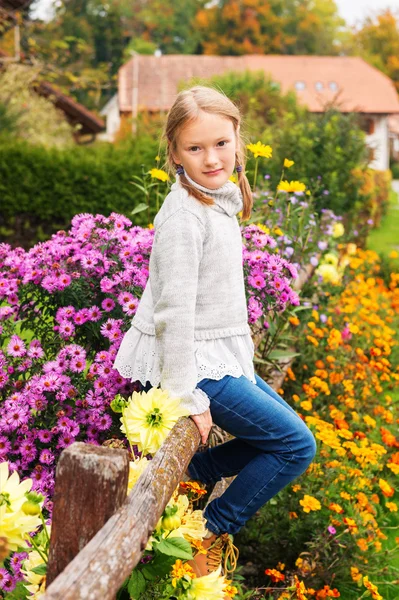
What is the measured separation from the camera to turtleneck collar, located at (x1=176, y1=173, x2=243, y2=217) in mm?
2365

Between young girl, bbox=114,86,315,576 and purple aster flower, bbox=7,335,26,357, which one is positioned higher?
young girl, bbox=114,86,315,576

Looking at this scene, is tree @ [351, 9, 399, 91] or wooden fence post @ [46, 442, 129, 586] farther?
tree @ [351, 9, 399, 91]

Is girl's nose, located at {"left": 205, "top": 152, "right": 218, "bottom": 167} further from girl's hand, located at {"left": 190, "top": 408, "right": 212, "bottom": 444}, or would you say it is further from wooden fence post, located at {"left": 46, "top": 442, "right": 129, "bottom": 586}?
wooden fence post, located at {"left": 46, "top": 442, "right": 129, "bottom": 586}

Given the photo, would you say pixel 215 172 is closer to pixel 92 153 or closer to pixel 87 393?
pixel 87 393

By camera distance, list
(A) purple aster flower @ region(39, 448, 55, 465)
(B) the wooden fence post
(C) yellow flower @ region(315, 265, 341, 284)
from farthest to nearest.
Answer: (C) yellow flower @ region(315, 265, 341, 284) < (A) purple aster flower @ region(39, 448, 55, 465) < (B) the wooden fence post

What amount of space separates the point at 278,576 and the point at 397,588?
71 cm

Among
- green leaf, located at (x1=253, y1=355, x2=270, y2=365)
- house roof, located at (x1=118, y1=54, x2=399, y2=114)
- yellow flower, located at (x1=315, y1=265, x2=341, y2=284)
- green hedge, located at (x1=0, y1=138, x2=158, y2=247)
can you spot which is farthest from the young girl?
house roof, located at (x1=118, y1=54, x2=399, y2=114)

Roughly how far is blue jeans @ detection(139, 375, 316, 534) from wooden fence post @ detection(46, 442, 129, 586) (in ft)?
2.73

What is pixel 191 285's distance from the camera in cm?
217

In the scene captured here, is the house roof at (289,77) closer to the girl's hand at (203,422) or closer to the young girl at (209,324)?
the young girl at (209,324)

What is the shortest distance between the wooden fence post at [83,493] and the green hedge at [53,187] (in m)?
8.14

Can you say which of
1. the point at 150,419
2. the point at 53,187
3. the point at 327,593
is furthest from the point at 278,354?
the point at 53,187

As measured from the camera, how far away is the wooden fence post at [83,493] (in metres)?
1.44

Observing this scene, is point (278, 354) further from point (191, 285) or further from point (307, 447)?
point (191, 285)
